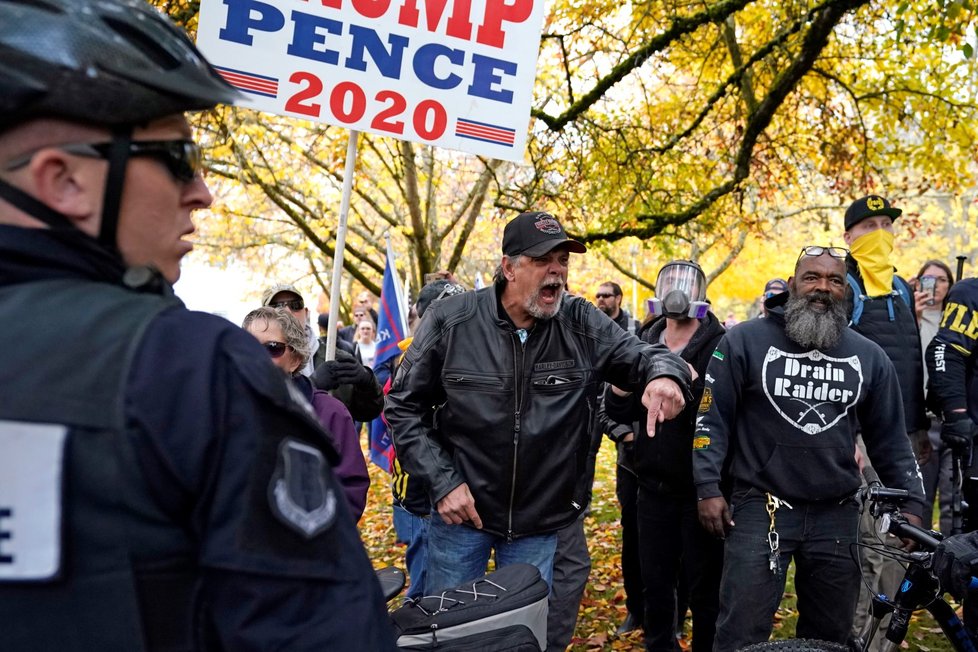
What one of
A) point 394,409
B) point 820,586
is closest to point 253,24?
point 394,409

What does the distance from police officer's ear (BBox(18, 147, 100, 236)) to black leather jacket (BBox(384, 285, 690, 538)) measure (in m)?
2.52

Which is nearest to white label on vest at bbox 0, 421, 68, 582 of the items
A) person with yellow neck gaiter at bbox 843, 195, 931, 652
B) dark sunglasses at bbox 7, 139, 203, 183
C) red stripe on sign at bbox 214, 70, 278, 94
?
dark sunglasses at bbox 7, 139, 203, 183

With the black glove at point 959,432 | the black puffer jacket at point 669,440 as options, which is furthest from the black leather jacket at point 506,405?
the black glove at point 959,432

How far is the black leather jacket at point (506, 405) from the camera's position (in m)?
3.45

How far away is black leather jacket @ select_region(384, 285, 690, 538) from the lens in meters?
3.45

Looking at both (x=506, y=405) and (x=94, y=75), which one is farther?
(x=506, y=405)

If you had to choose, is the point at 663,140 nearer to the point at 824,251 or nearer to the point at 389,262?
the point at 389,262

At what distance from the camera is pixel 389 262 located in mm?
5957

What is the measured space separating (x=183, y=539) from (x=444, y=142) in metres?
3.39

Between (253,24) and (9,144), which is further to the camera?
(253,24)

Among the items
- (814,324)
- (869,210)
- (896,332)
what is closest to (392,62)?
(814,324)

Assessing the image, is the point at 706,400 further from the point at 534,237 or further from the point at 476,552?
the point at 476,552

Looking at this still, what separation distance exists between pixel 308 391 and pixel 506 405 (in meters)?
0.90

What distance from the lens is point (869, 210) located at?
482 centimetres
